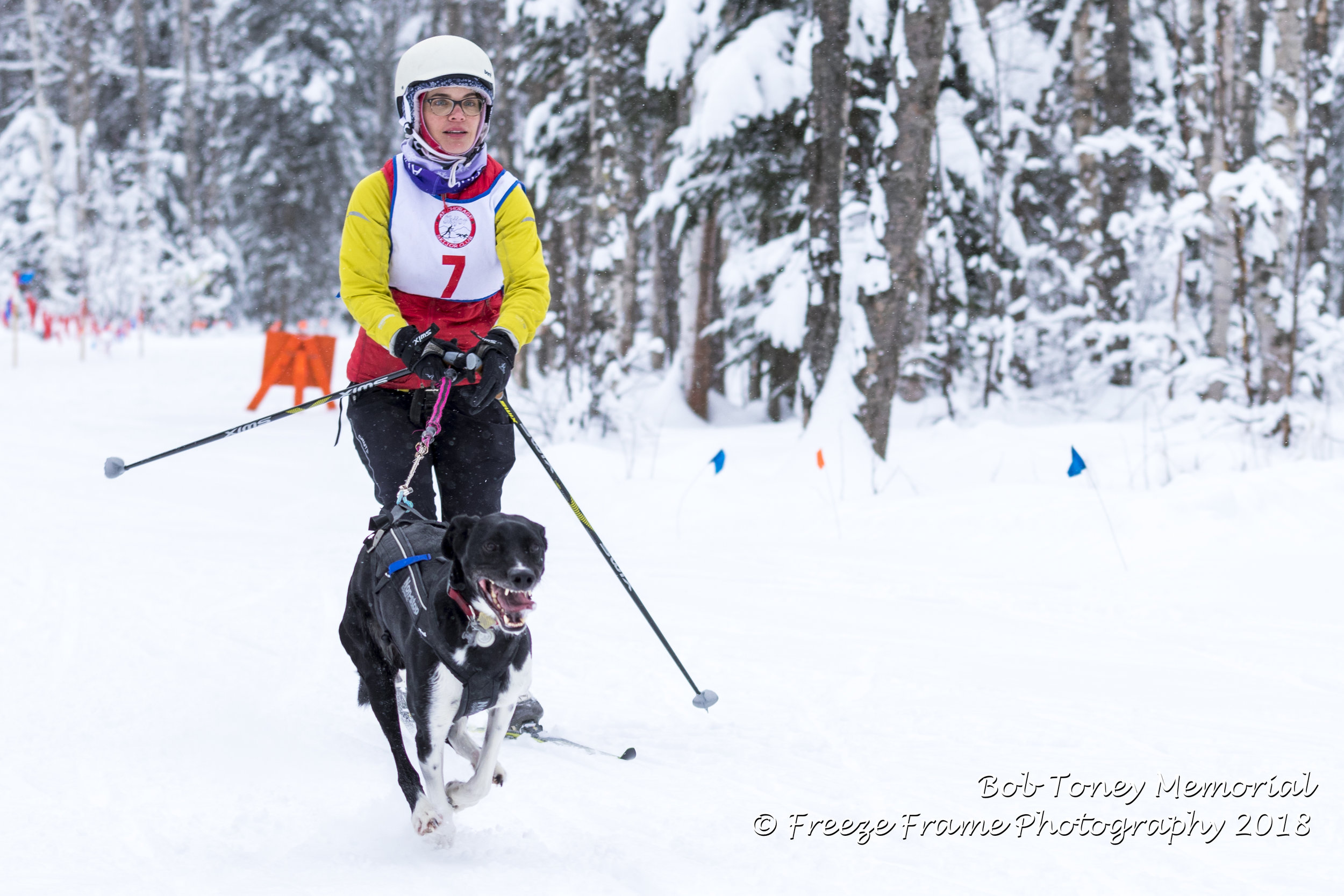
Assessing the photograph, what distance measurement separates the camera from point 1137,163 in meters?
16.5

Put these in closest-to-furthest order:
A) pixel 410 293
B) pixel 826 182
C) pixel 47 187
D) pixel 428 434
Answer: pixel 428 434 → pixel 410 293 → pixel 826 182 → pixel 47 187

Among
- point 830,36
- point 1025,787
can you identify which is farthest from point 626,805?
point 830,36

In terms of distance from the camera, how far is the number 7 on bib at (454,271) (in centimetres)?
362

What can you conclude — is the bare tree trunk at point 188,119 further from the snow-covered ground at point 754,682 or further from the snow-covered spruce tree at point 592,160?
the snow-covered ground at point 754,682

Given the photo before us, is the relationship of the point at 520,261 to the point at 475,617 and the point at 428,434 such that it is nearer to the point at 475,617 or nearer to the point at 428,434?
the point at 428,434

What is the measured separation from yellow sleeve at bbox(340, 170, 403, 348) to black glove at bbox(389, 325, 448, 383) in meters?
0.15

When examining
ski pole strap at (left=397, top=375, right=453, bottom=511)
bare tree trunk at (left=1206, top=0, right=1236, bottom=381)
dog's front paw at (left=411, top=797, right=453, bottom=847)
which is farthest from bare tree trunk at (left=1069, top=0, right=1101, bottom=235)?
dog's front paw at (left=411, top=797, right=453, bottom=847)

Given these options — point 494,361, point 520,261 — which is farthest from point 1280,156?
point 494,361

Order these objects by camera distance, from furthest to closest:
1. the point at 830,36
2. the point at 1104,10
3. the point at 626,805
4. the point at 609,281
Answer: the point at 1104,10 < the point at 609,281 < the point at 830,36 < the point at 626,805

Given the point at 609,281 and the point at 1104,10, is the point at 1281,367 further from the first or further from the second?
the point at 1104,10

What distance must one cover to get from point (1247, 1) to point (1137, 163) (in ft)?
9.01

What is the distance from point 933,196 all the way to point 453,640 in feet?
31.9

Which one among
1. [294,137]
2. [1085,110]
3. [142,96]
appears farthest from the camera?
[142,96]

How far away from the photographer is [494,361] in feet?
11.1
